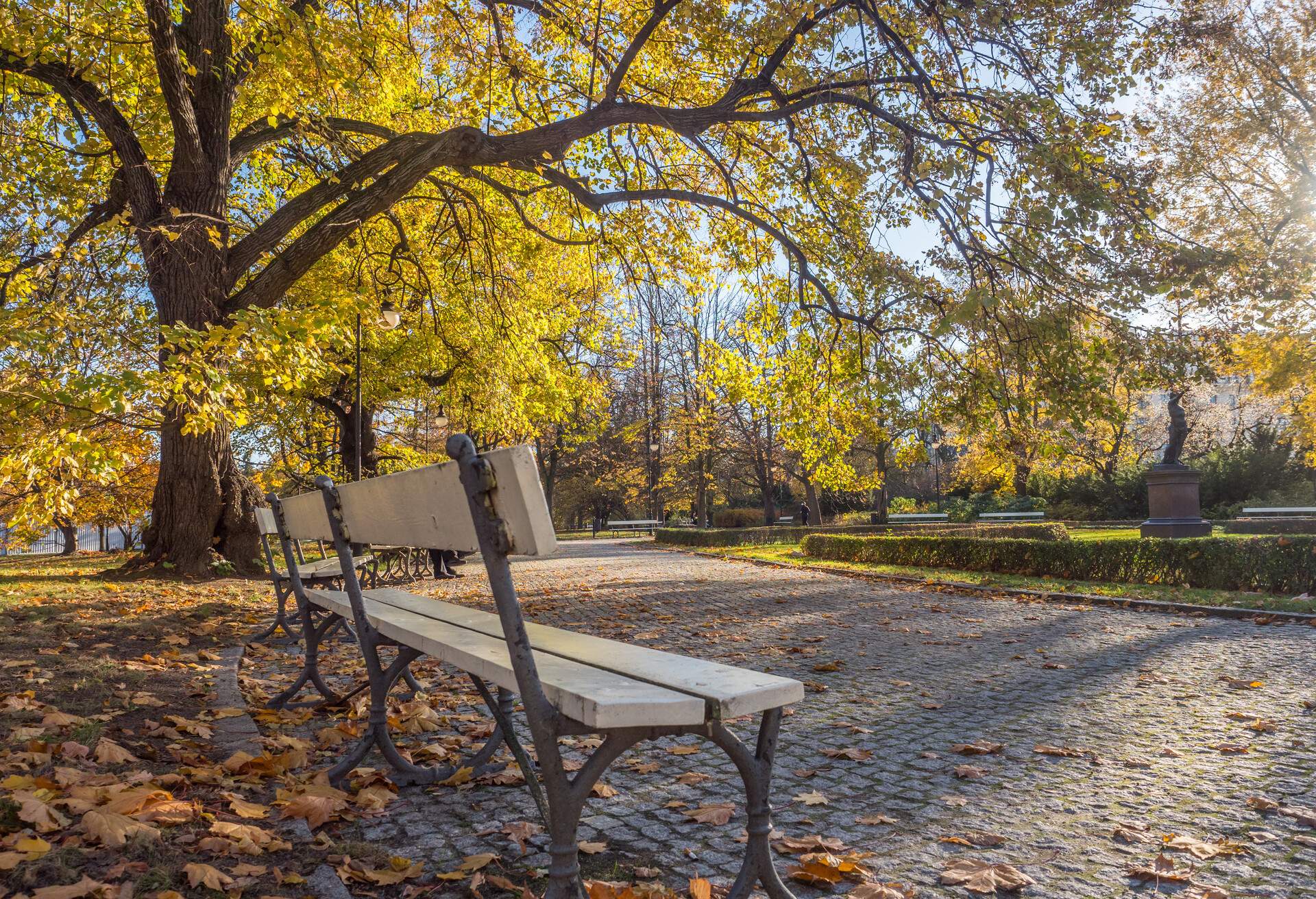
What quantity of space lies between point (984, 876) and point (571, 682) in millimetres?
1438

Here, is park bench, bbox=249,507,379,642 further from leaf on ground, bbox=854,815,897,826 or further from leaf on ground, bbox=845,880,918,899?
leaf on ground, bbox=845,880,918,899

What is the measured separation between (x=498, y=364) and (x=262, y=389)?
5.10m

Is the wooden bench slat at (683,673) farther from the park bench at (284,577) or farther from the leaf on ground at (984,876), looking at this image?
the park bench at (284,577)

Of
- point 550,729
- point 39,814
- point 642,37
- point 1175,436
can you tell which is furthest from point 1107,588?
point 39,814

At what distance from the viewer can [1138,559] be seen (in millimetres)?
11742

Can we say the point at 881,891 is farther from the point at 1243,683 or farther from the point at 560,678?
the point at 1243,683

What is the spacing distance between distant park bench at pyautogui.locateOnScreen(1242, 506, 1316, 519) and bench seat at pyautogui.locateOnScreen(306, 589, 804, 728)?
23.0m

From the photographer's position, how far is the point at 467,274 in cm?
1462

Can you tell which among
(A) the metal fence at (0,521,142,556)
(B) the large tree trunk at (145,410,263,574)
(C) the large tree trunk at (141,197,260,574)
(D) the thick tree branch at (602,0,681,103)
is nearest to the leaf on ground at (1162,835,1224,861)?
(D) the thick tree branch at (602,0,681,103)

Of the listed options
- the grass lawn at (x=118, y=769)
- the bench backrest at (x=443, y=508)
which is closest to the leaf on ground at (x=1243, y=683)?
the bench backrest at (x=443, y=508)

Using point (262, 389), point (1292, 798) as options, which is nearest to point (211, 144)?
point (262, 389)

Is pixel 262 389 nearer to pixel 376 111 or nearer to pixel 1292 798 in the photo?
pixel 376 111

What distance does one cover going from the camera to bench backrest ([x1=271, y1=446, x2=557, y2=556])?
6.15 feet

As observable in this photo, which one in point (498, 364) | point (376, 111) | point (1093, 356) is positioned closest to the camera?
point (1093, 356)
